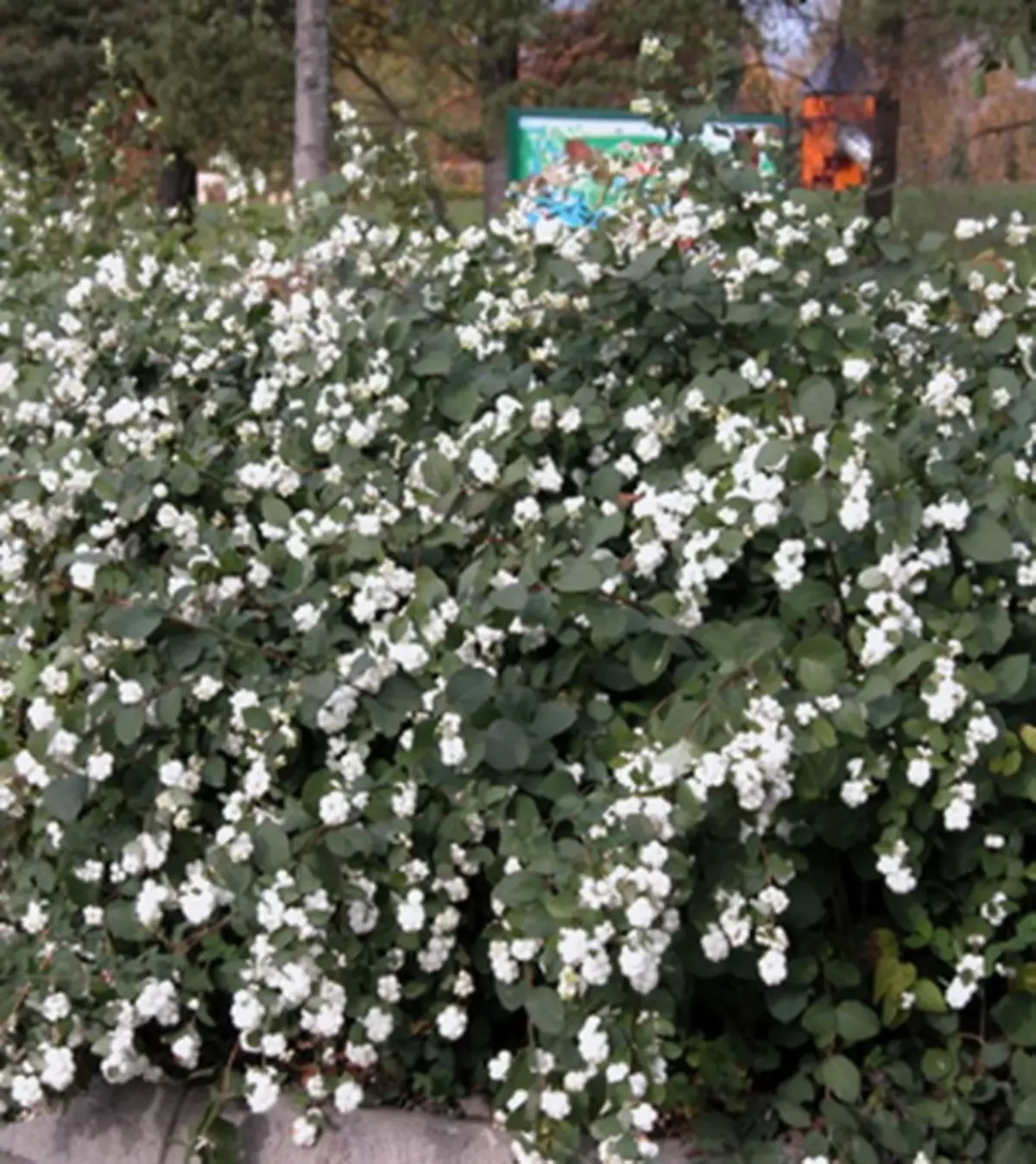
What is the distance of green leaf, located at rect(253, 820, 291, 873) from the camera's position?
225cm

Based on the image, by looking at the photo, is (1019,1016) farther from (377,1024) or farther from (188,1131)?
(188,1131)

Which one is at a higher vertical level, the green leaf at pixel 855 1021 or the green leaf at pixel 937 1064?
the green leaf at pixel 855 1021

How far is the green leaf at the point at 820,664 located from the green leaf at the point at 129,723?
2.85 ft

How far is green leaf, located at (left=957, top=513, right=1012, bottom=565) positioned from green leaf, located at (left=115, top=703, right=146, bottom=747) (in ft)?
3.66

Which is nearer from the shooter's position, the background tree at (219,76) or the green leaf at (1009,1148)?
the green leaf at (1009,1148)

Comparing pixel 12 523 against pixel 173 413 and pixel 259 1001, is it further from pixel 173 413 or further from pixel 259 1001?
pixel 259 1001

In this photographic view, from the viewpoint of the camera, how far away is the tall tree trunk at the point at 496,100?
1584 centimetres

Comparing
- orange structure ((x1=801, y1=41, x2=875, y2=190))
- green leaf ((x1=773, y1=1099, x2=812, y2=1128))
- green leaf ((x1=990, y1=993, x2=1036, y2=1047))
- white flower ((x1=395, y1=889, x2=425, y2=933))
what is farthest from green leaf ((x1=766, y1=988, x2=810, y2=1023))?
orange structure ((x1=801, y1=41, x2=875, y2=190))

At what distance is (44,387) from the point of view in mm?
3029

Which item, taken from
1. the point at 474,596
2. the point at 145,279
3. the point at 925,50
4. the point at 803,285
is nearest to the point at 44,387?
the point at 145,279

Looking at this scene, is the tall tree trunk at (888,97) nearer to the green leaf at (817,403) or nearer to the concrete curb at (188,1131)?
the green leaf at (817,403)

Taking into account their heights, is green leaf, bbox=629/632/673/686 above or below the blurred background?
below

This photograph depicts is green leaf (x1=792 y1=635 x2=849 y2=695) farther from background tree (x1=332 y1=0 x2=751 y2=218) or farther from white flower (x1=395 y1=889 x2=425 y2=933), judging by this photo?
background tree (x1=332 y1=0 x2=751 y2=218)

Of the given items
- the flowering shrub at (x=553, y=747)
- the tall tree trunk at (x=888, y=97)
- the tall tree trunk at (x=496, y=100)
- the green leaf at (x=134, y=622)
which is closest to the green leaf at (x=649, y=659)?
the flowering shrub at (x=553, y=747)
